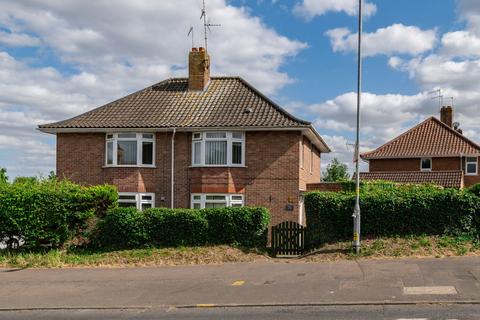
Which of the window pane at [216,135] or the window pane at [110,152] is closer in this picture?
the window pane at [216,135]

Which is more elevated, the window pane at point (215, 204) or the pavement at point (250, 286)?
the window pane at point (215, 204)

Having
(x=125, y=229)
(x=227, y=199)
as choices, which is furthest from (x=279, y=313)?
(x=227, y=199)

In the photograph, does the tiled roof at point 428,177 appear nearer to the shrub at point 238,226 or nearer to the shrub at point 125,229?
the shrub at point 238,226

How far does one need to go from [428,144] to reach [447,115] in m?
6.62

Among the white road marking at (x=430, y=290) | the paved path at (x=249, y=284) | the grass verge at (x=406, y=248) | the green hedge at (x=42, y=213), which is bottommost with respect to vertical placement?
the paved path at (x=249, y=284)

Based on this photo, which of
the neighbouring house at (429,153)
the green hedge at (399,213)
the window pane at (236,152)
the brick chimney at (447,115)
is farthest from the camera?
the brick chimney at (447,115)

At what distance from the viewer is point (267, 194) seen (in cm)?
2227

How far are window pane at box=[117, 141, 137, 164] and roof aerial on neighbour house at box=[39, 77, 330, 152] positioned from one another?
81 centimetres

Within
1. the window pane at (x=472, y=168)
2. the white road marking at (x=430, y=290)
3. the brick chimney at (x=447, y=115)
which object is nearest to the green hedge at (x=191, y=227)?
the white road marking at (x=430, y=290)

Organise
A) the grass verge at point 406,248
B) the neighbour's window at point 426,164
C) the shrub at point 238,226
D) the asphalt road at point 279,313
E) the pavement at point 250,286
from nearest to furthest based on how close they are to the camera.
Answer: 1. the asphalt road at point 279,313
2. the pavement at point 250,286
3. the grass verge at point 406,248
4. the shrub at point 238,226
5. the neighbour's window at point 426,164

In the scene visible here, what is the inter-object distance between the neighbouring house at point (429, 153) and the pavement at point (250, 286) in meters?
24.9

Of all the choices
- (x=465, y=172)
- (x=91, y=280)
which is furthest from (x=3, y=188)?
(x=465, y=172)

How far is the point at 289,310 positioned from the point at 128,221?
847 cm

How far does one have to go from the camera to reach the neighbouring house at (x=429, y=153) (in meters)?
38.3
